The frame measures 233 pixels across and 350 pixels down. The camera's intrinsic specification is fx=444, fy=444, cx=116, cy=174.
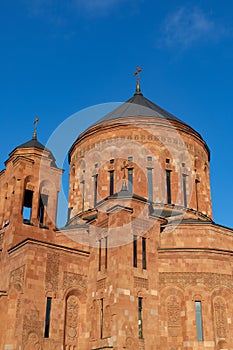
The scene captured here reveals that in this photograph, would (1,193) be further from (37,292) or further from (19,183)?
(37,292)

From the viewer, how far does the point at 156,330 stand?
1805 centimetres

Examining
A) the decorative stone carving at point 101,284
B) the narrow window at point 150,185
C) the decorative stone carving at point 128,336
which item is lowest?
the decorative stone carving at point 128,336

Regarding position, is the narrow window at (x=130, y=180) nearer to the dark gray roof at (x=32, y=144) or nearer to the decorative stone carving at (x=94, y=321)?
the dark gray roof at (x=32, y=144)

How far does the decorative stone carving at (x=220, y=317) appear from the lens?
18333 mm

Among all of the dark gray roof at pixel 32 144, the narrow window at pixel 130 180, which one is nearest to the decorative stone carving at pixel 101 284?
the narrow window at pixel 130 180

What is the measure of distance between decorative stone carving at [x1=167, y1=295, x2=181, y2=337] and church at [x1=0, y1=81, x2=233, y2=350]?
41mm

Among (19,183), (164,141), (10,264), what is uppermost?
(164,141)

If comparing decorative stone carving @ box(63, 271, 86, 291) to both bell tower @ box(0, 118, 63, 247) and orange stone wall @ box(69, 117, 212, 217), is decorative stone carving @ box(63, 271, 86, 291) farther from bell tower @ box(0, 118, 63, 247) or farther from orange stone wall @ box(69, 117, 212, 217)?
orange stone wall @ box(69, 117, 212, 217)

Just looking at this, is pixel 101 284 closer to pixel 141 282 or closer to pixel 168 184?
pixel 141 282

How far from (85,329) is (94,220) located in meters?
4.86

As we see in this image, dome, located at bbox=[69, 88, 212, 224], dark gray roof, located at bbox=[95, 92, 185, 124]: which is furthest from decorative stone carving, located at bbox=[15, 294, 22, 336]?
dark gray roof, located at bbox=[95, 92, 185, 124]

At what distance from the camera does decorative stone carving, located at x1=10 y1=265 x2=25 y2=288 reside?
18323 millimetres

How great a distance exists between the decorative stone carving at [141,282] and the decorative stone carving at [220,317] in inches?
121

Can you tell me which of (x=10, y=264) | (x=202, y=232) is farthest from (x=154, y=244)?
(x=10, y=264)
